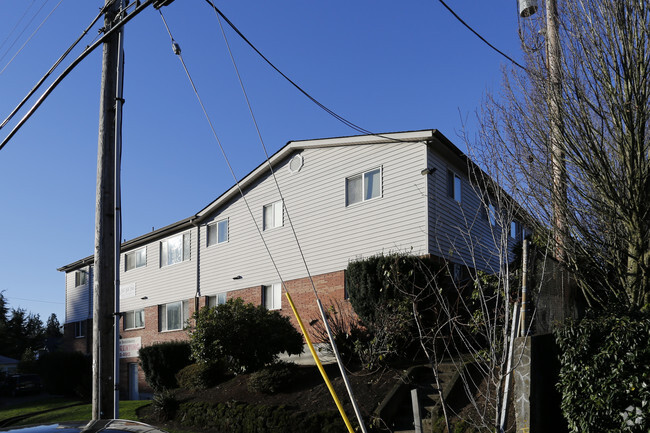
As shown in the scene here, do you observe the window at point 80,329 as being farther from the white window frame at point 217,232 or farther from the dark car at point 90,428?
the dark car at point 90,428

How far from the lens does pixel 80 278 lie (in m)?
35.4

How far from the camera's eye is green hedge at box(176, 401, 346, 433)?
1177 cm

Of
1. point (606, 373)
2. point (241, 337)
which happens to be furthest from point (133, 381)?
point (606, 373)

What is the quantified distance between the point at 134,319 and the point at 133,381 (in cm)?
302

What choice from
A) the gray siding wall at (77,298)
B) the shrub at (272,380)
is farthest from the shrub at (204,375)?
the gray siding wall at (77,298)

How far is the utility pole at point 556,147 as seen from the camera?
9.39m

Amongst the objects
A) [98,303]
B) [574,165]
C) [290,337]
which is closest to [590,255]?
[574,165]

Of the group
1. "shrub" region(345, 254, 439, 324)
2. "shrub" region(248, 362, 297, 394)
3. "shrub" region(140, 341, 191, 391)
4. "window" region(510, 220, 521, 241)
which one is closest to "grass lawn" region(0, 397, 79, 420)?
"shrub" region(140, 341, 191, 391)

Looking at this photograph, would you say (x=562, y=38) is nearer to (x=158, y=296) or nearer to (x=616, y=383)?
(x=616, y=383)

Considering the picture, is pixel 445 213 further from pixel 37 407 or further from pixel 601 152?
pixel 37 407

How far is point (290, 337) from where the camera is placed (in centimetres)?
1697

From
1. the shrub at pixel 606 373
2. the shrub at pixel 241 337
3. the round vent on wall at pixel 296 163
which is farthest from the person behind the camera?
the round vent on wall at pixel 296 163

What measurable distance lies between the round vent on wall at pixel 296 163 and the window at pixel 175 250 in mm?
6847

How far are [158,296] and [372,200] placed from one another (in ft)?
43.0
